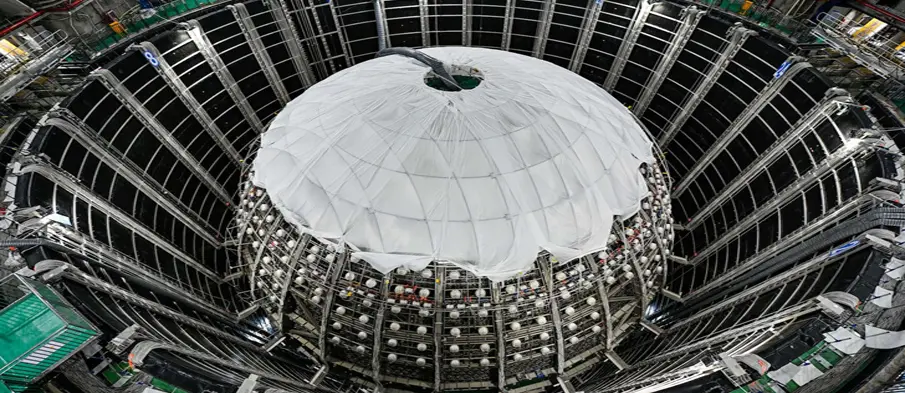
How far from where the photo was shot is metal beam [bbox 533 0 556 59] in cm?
3092

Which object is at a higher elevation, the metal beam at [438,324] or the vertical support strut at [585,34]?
the vertical support strut at [585,34]

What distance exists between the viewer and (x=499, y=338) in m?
17.9

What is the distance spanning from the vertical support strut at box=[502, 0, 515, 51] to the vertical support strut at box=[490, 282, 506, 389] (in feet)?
73.0

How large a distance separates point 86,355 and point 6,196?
871 cm

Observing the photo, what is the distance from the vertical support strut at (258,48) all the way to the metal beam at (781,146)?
29.3 meters

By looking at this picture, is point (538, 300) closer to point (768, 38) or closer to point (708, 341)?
point (708, 341)

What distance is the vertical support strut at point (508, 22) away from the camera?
31500 mm

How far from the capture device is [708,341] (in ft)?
54.3

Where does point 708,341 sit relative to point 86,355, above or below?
above

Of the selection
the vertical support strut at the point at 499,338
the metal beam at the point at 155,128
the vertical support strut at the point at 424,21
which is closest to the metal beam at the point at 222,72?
the metal beam at the point at 155,128

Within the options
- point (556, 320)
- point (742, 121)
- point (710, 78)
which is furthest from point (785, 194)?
point (556, 320)

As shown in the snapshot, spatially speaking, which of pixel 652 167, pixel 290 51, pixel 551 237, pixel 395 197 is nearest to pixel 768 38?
pixel 652 167

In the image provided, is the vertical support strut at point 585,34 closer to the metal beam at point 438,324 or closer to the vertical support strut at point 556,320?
the vertical support strut at point 556,320

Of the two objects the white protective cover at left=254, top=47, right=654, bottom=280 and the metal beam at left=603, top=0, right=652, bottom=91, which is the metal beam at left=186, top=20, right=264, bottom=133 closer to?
the white protective cover at left=254, top=47, right=654, bottom=280
